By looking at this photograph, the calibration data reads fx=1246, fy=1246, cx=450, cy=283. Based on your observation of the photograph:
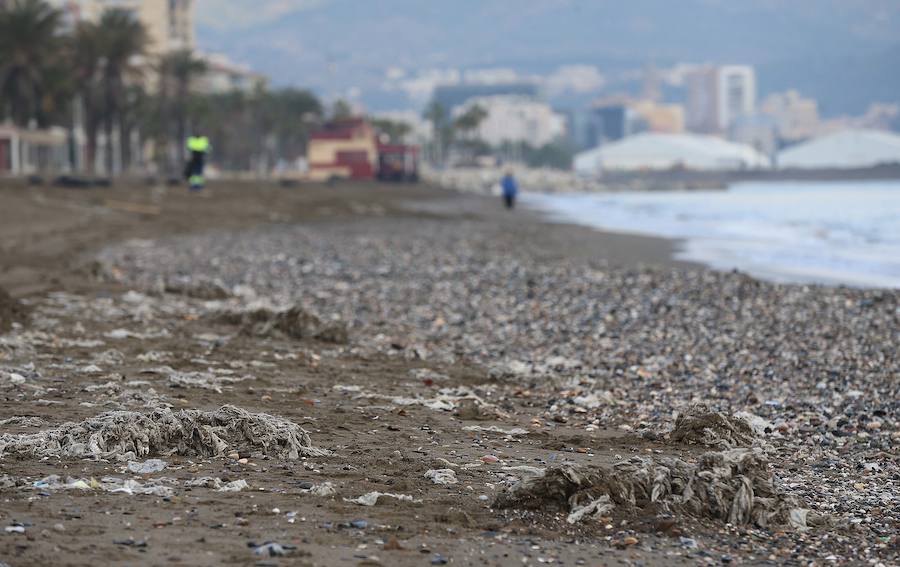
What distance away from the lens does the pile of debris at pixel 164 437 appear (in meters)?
6.93

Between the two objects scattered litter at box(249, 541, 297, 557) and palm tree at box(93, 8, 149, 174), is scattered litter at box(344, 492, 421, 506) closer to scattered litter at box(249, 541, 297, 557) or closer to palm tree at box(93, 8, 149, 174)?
Answer: scattered litter at box(249, 541, 297, 557)

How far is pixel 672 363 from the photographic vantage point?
11562 millimetres

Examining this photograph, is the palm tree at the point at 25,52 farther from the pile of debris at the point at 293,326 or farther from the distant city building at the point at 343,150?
the pile of debris at the point at 293,326

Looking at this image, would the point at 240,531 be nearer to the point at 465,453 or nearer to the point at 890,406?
the point at 465,453

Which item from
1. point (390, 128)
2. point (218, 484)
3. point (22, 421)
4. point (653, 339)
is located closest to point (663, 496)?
point (218, 484)

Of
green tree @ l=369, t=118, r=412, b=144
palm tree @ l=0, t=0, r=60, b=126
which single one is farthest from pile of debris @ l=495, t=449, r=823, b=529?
green tree @ l=369, t=118, r=412, b=144

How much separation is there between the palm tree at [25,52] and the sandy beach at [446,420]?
2042 inches

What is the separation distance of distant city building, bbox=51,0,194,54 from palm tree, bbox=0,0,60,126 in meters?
76.9

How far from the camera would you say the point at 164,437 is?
7172 millimetres

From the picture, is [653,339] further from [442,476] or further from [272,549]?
[272,549]

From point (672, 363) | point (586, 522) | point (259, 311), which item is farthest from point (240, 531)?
point (259, 311)

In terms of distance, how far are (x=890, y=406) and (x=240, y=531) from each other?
577 centimetres

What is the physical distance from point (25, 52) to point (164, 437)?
65314 millimetres

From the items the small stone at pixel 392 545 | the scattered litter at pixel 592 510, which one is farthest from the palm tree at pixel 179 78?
the small stone at pixel 392 545
